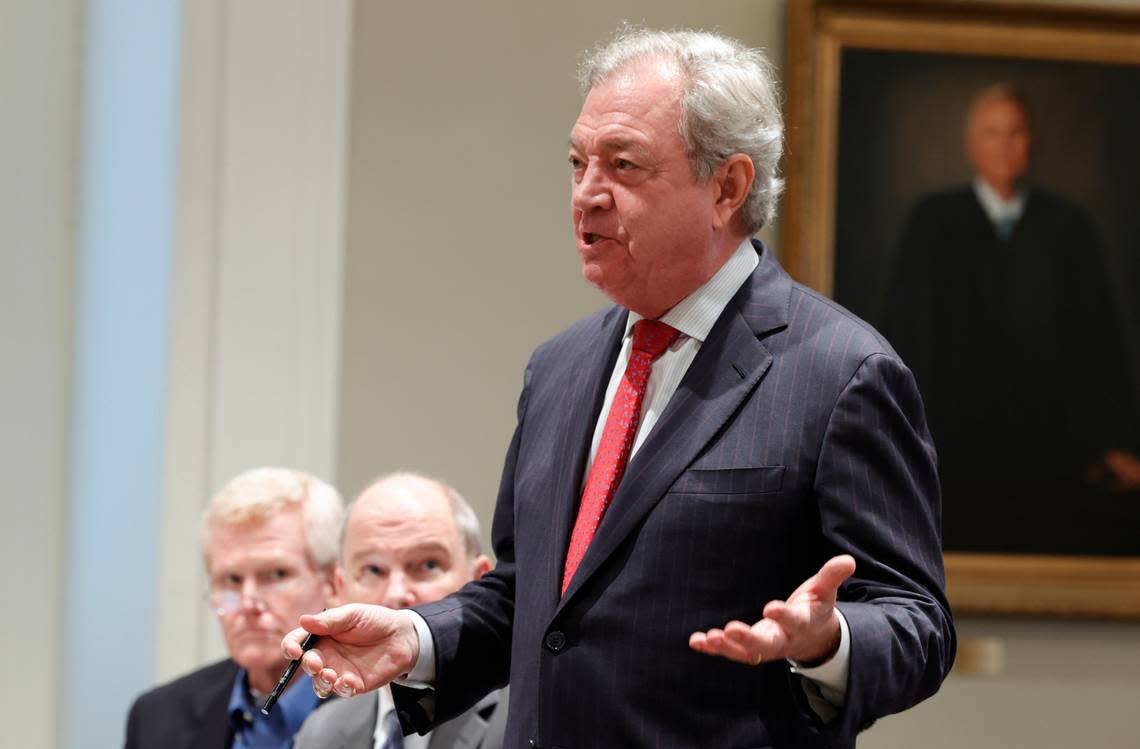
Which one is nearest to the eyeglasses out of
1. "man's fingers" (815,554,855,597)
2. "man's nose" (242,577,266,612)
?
"man's nose" (242,577,266,612)

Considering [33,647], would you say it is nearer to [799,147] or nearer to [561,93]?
[561,93]

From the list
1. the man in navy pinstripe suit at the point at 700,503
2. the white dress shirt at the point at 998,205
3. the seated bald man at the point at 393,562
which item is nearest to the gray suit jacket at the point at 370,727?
the seated bald man at the point at 393,562

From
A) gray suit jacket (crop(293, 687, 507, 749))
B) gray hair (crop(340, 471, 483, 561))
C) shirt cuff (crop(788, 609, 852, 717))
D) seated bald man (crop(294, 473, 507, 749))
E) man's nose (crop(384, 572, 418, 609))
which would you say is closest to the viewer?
shirt cuff (crop(788, 609, 852, 717))

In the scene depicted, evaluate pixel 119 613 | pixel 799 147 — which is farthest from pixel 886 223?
pixel 119 613

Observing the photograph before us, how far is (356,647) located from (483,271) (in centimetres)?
254

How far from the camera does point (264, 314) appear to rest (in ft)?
14.9

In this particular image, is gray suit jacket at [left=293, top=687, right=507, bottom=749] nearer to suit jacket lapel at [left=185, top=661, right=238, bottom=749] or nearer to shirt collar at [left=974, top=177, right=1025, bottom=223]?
suit jacket lapel at [left=185, top=661, right=238, bottom=749]

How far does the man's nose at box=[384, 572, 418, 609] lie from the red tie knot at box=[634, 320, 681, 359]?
3.99 feet

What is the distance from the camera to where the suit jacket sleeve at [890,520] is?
1.95 meters

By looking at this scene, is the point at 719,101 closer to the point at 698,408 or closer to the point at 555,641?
the point at 698,408

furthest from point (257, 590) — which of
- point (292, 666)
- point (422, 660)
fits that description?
point (292, 666)

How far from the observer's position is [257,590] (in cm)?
370

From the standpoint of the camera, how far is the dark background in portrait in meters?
4.57

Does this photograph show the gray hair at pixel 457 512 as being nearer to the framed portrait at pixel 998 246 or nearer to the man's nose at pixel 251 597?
the man's nose at pixel 251 597
